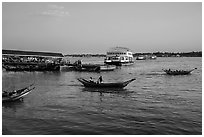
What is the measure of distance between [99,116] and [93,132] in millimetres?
2344

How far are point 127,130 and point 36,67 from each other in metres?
35.9

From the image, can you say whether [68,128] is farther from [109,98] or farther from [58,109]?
[109,98]

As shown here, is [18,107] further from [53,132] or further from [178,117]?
[178,117]

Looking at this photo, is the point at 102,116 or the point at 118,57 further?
the point at 118,57

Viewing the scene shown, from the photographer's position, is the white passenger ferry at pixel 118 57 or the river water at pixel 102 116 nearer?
the river water at pixel 102 116

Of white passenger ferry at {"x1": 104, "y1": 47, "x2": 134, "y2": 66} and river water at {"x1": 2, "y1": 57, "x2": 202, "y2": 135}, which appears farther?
white passenger ferry at {"x1": 104, "y1": 47, "x2": 134, "y2": 66}

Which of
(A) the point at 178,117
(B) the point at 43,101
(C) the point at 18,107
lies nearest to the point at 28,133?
(C) the point at 18,107

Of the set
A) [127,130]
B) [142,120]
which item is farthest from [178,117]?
[127,130]

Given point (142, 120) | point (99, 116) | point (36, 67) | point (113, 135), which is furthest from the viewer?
point (36, 67)

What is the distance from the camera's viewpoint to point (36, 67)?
44312mm

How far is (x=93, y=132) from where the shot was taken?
10.7 meters

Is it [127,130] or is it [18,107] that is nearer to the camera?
[127,130]

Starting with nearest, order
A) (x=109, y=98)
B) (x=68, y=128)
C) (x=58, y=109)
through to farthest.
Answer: (x=68, y=128) < (x=58, y=109) < (x=109, y=98)

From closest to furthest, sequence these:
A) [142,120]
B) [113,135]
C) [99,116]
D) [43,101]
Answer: [113,135]
[142,120]
[99,116]
[43,101]
